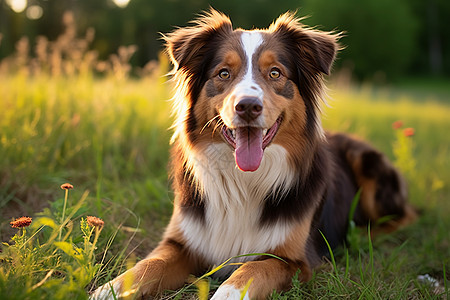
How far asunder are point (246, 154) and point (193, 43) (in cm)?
103

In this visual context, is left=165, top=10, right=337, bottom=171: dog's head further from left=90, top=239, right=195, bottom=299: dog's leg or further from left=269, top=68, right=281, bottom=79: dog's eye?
left=90, top=239, right=195, bottom=299: dog's leg

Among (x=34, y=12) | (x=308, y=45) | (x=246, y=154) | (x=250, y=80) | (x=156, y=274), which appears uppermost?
(x=34, y=12)

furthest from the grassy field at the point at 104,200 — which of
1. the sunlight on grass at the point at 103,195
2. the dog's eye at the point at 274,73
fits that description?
the dog's eye at the point at 274,73

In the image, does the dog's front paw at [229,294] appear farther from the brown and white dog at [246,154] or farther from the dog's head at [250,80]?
the dog's head at [250,80]

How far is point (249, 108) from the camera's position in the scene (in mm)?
2738

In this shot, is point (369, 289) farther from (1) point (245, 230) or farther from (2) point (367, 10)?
(2) point (367, 10)

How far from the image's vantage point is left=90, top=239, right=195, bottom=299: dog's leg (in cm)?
257

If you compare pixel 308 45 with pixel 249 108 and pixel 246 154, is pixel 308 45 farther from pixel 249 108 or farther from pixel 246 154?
pixel 246 154

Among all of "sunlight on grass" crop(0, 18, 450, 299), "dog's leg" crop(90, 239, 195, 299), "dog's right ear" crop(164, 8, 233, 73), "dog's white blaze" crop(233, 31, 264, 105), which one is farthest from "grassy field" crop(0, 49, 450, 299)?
"dog's right ear" crop(164, 8, 233, 73)

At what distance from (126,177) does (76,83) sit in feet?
7.64

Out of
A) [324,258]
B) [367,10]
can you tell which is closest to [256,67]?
[324,258]

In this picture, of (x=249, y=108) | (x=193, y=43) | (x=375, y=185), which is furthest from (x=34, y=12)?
(x=249, y=108)

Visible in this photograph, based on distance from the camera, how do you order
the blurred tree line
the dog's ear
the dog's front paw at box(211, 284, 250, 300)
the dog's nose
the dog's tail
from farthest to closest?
the blurred tree line < the dog's tail < the dog's ear < the dog's nose < the dog's front paw at box(211, 284, 250, 300)

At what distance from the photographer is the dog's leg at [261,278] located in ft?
8.43
